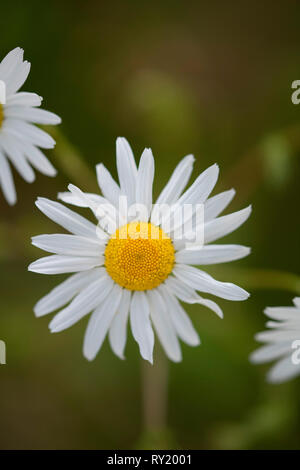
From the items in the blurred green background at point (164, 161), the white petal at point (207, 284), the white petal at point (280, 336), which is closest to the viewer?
the white petal at point (207, 284)

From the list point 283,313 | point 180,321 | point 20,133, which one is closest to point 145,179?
point 20,133

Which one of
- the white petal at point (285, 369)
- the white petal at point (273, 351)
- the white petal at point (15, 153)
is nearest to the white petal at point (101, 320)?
the white petal at point (15, 153)

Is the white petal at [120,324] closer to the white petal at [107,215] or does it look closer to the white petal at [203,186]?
the white petal at [107,215]

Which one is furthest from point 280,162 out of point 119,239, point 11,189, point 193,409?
point 193,409

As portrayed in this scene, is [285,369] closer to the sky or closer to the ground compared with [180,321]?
closer to the ground

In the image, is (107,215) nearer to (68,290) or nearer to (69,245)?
(69,245)
